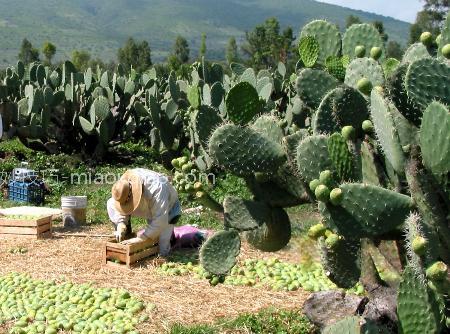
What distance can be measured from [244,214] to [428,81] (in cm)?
115

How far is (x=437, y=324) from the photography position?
2.17 metres

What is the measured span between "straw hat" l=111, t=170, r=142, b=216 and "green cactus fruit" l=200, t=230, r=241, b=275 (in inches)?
98.7

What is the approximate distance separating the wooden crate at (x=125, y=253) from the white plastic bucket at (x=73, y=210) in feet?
5.76

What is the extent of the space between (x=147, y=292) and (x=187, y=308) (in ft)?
1.59

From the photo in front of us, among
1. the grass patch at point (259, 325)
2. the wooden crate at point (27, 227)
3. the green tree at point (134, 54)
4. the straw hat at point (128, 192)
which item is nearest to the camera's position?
the grass patch at point (259, 325)

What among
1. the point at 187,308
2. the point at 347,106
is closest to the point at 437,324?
the point at 347,106

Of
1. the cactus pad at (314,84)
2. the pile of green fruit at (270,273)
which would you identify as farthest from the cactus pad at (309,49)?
the pile of green fruit at (270,273)

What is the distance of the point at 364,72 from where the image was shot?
258 cm

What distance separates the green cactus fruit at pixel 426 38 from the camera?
104 inches

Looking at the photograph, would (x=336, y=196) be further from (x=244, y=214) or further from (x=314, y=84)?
(x=244, y=214)

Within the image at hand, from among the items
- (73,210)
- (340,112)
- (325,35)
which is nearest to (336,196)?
(340,112)

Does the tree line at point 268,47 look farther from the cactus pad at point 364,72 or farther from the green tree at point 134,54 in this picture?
the cactus pad at point 364,72

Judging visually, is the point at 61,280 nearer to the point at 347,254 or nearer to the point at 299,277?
the point at 299,277

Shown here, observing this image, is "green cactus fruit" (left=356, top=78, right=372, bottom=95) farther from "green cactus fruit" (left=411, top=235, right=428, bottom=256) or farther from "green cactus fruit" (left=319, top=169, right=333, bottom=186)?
"green cactus fruit" (left=411, top=235, right=428, bottom=256)
